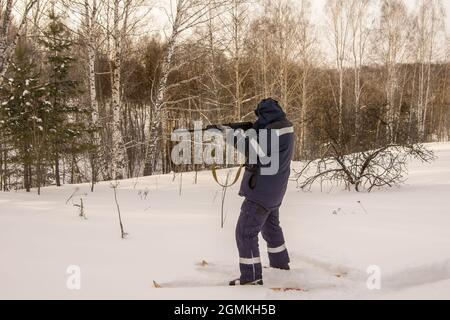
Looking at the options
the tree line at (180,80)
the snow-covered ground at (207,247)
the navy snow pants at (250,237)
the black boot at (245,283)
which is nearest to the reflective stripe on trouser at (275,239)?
the snow-covered ground at (207,247)

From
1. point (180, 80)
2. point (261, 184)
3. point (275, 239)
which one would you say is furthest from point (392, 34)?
point (261, 184)

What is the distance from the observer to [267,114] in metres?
3.50

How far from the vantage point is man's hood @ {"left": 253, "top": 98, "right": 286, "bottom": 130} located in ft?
11.5

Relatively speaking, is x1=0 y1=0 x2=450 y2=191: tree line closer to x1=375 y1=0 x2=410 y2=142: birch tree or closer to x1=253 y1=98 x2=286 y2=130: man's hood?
x1=375 y1=0 x2=410 y2=142: birch tree

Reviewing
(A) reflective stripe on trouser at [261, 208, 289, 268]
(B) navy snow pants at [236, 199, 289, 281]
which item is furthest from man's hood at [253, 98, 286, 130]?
(A) reflective stripe on trouser at [261, 208, 289, 268]

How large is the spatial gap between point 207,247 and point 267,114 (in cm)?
188

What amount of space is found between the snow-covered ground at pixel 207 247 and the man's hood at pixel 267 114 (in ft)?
4.55

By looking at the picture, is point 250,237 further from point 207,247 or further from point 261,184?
point 207,247

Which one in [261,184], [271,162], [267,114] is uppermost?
[267,114]

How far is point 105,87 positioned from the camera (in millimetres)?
Result: 25922

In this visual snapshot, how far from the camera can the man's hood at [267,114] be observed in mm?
3491

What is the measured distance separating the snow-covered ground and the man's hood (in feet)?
4.55

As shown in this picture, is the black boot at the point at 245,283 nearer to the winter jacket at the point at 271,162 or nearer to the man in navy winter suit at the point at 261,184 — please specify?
the man in navy winter suit at the point at 261,184

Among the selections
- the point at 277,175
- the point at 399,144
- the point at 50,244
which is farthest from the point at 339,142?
the point at 50,244
